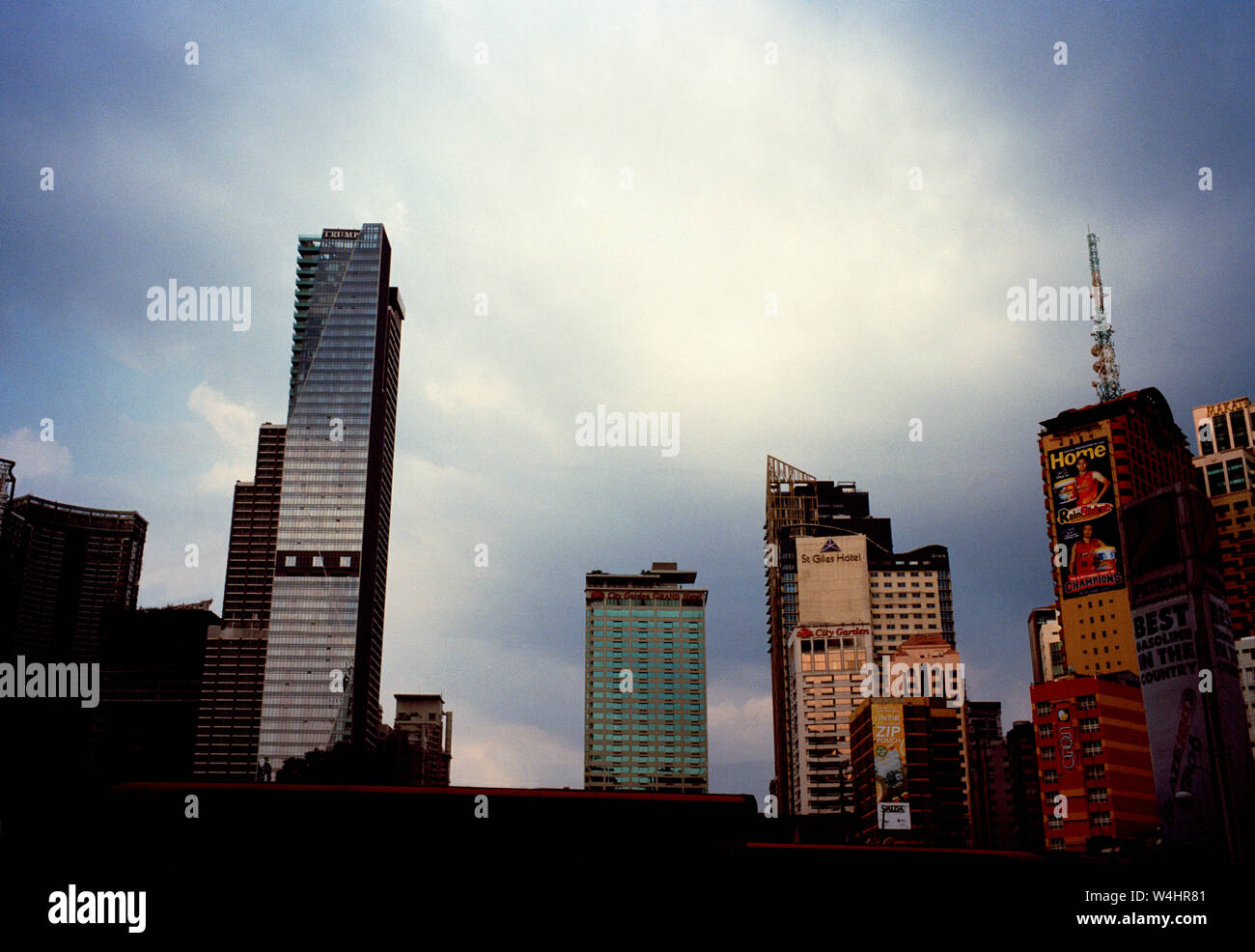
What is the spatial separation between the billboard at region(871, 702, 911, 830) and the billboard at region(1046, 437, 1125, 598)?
41406mm

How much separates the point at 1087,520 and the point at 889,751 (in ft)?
179

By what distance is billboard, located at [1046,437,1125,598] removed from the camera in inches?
6973

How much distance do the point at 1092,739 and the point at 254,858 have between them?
133 metres

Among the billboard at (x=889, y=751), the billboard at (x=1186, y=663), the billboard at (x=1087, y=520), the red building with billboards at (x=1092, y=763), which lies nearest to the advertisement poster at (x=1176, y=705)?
the billboard at (x=1186, y=663)

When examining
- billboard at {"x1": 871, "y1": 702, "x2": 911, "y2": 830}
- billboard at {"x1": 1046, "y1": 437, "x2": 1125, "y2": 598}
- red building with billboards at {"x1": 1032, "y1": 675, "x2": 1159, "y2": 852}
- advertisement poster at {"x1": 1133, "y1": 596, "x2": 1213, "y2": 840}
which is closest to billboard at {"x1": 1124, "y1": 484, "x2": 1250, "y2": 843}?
advertisement poster at {"x1": 1133, "y1": 596, "x2": 1213, "y2": 840}

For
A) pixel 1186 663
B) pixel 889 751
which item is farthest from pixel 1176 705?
pixel 889 751

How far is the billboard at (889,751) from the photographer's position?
168875mm

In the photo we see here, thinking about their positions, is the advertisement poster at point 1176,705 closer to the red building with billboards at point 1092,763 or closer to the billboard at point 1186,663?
the billboard at point 1186,663

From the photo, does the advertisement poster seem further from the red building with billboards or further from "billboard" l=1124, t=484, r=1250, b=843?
the red building with billboards

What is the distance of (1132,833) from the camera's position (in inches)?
5153

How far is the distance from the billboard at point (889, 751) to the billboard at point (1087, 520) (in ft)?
136

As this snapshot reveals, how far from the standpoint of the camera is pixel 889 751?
171625 millimetres

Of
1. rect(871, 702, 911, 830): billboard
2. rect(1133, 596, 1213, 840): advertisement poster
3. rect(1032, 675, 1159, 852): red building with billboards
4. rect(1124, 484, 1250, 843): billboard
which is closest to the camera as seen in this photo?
rect(1124, 484, 1250, 843): billboard
